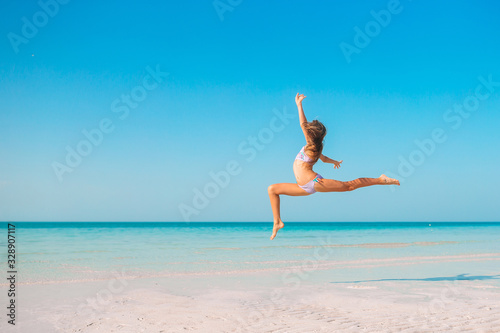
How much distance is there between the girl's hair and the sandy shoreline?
2546mm

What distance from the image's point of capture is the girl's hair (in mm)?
6492

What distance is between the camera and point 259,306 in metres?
7.95

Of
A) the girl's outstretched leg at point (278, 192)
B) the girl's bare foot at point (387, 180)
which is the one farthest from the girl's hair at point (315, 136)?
the girl's bare foot at point (387, 180)

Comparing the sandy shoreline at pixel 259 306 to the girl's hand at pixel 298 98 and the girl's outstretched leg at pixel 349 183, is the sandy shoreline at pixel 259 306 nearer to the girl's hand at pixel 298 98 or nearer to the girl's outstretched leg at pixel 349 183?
the girl's outstretched leg at pixel 349 183

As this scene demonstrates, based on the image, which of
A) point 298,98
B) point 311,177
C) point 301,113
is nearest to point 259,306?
point 311,177

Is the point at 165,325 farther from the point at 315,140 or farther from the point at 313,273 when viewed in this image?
the point at 313,273

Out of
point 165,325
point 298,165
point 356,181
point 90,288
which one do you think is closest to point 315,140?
point 298,165

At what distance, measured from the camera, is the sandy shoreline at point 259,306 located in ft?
21.5

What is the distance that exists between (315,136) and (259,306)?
11.0 feet

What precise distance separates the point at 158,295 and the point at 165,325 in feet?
8.23

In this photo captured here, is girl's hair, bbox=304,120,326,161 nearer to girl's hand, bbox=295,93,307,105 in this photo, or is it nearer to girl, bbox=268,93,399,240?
girl, bbox=268,93,399,240

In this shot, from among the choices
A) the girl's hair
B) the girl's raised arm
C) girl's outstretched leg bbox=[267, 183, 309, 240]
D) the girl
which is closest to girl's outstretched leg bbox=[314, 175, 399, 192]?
the girl

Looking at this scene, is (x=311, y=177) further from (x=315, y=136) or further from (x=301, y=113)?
(x=301, y=113)

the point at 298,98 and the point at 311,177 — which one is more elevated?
the point at 298,98
